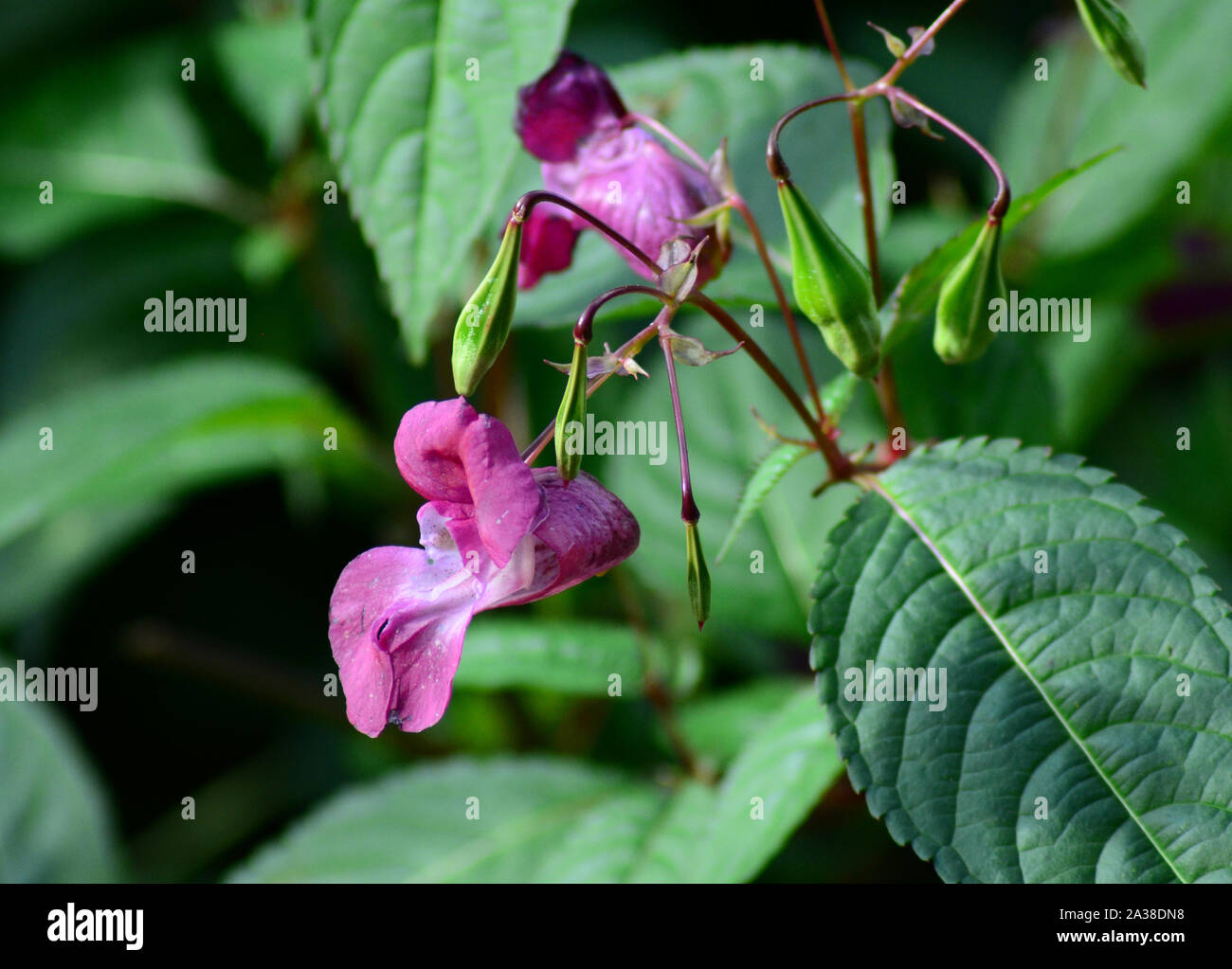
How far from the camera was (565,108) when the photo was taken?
110cm

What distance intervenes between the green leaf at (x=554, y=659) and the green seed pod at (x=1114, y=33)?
908 mm

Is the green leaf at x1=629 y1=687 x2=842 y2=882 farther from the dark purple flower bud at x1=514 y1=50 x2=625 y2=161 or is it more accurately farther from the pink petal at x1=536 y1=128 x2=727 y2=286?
the dark purple flower bud at x1=514 y1=50 x2=625 y2=161

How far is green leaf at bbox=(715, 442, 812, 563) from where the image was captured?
0.95 metres

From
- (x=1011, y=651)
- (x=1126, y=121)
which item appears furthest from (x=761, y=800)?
(x=1126, y=121)

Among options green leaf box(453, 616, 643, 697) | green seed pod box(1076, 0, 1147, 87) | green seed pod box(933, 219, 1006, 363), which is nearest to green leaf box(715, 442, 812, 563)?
green seed pod box(933, 219, 1006, 363)

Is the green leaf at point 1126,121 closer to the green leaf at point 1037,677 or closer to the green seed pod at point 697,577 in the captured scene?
the green leaf at point 1037,677

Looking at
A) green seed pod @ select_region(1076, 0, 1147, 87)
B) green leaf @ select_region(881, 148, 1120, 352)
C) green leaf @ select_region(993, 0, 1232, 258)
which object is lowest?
green leaf @ select_region(881, 148, 1120, 352)

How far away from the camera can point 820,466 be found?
166 cm

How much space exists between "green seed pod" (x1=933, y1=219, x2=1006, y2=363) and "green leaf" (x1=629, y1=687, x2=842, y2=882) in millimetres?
432

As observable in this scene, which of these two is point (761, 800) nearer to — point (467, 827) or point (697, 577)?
point (697, 577)

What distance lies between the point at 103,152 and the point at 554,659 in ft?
5.21

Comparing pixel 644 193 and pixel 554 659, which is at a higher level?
pixel 644 193
